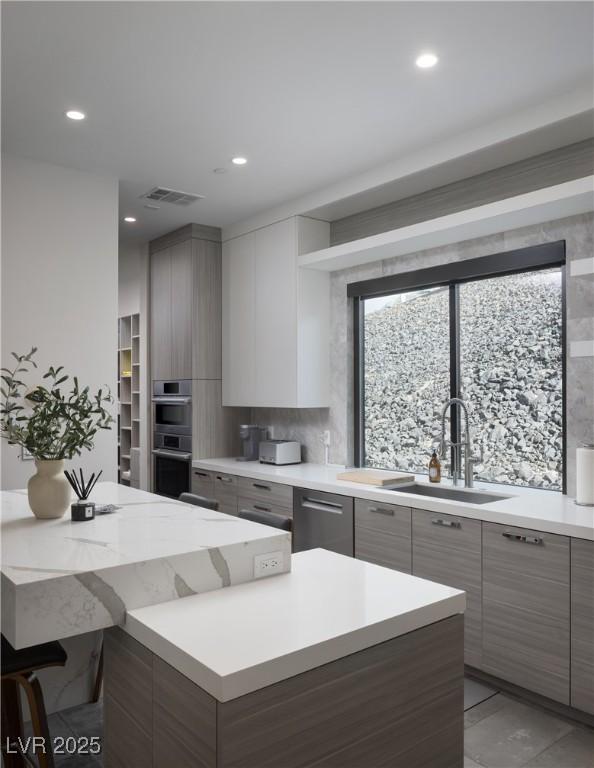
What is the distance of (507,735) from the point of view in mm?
2430

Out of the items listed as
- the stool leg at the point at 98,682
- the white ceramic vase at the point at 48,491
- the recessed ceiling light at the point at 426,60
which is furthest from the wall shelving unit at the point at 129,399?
the recessed ceiling light at the point at 426,60

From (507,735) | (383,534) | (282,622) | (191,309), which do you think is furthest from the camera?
(191,309)

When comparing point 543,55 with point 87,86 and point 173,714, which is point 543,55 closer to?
point 87,86

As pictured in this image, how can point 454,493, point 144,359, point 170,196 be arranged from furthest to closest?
1. point 144,359
2. point 170,196
3. point 454,493

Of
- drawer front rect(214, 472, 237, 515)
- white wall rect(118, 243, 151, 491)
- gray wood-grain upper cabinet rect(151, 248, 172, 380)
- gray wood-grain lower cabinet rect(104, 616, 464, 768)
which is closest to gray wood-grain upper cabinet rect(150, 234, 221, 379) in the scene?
gray wood-grain upper cabinet rect(151, 248, 172, 380)

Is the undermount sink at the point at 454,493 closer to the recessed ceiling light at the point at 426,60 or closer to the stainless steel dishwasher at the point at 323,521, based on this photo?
the stainless steel dishwasher at the point at 323,521

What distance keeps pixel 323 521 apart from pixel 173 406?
2102 mm

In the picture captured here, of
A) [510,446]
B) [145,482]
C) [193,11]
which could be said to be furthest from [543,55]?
[145,482]

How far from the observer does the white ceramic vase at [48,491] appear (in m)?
2.23

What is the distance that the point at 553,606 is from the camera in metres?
2.53

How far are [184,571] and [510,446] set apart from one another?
2.34 metres

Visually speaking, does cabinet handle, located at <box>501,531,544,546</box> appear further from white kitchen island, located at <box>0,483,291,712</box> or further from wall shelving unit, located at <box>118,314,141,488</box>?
wall shelving unit, located at <box>118,314,141,488</box>

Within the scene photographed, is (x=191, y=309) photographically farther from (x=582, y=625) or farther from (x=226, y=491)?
(x=582, y=625)

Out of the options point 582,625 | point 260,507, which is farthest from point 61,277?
point 582,625
